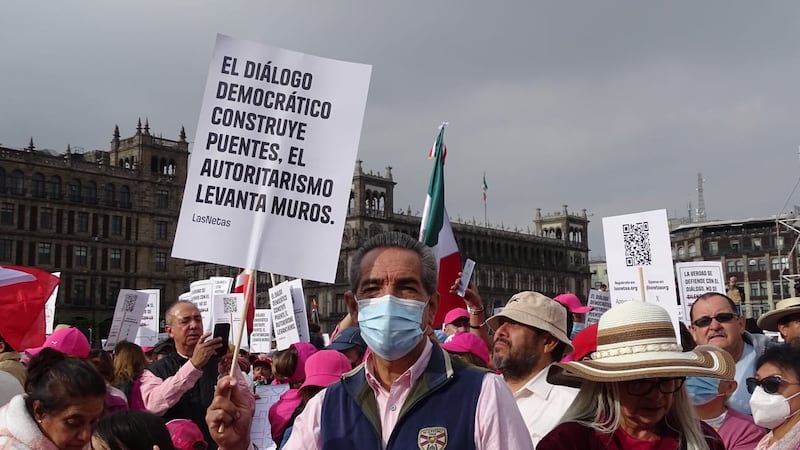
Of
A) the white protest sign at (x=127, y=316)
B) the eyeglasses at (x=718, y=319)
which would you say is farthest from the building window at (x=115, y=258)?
the eyeglasses at (x=718, y=319)

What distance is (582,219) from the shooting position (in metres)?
118

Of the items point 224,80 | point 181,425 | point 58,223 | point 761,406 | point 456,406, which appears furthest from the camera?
point 58,223

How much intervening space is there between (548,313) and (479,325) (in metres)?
2.68

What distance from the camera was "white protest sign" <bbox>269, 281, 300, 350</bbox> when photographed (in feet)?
36.5

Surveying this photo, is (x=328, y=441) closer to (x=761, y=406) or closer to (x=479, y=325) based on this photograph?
(x=761, y=406)

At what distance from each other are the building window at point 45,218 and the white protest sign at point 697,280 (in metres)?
62.0

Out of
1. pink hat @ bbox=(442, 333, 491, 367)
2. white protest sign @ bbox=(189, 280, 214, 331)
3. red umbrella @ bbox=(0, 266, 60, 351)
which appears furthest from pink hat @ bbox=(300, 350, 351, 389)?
white protest sign @ bbox=(189, 280, 214, 331)

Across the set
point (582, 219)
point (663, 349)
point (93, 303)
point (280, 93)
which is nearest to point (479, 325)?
point (280, 93)

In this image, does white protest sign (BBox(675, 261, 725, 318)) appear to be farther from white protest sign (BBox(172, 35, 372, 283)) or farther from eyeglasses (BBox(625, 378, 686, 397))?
eyeglasses (BBox(625, 378, 686, 397))

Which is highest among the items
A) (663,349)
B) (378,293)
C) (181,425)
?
(378,293)

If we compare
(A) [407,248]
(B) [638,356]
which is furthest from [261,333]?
(B) [638,356]

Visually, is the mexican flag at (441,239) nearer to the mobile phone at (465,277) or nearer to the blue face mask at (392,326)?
the mobile phone at (465,277)

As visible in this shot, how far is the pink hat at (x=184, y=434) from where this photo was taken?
14.6 ft

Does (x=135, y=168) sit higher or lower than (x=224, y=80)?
higher
